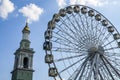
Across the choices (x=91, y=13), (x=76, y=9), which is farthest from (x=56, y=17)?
(x=91, y=13)

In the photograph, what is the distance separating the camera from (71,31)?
3772 cm

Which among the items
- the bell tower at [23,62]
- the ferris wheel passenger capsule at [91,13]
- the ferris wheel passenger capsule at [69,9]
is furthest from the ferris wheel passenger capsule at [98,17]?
the bell tower at [23,62]

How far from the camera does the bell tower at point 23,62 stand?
60781mm

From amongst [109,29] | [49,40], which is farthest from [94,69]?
[109,29]

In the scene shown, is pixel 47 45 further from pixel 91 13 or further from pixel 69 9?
pixel 91 13


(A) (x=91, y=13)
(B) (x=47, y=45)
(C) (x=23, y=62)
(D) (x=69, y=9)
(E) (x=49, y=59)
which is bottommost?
(E) (x=49, y=59)

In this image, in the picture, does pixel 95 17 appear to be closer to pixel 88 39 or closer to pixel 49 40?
pixel 88 39

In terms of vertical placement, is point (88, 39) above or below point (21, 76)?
above

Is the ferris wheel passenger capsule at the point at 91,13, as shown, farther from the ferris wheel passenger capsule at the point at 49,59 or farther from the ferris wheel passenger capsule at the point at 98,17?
the ferris wheel passenger capsule at the point at 49,59

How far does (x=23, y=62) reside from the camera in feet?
205

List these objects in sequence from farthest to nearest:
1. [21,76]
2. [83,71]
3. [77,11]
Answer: [21,76]
[77,11]
[83,71]

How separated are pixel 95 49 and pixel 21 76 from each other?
27.2 metres

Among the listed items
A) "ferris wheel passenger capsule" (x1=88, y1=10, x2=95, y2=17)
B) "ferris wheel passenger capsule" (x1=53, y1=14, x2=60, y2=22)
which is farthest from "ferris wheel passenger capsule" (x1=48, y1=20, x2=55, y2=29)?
"ferris wheel passenger capsule" (x1=88, y1=10, x2=95, y2=17)

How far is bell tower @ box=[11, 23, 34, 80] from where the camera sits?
60781 millimetres
